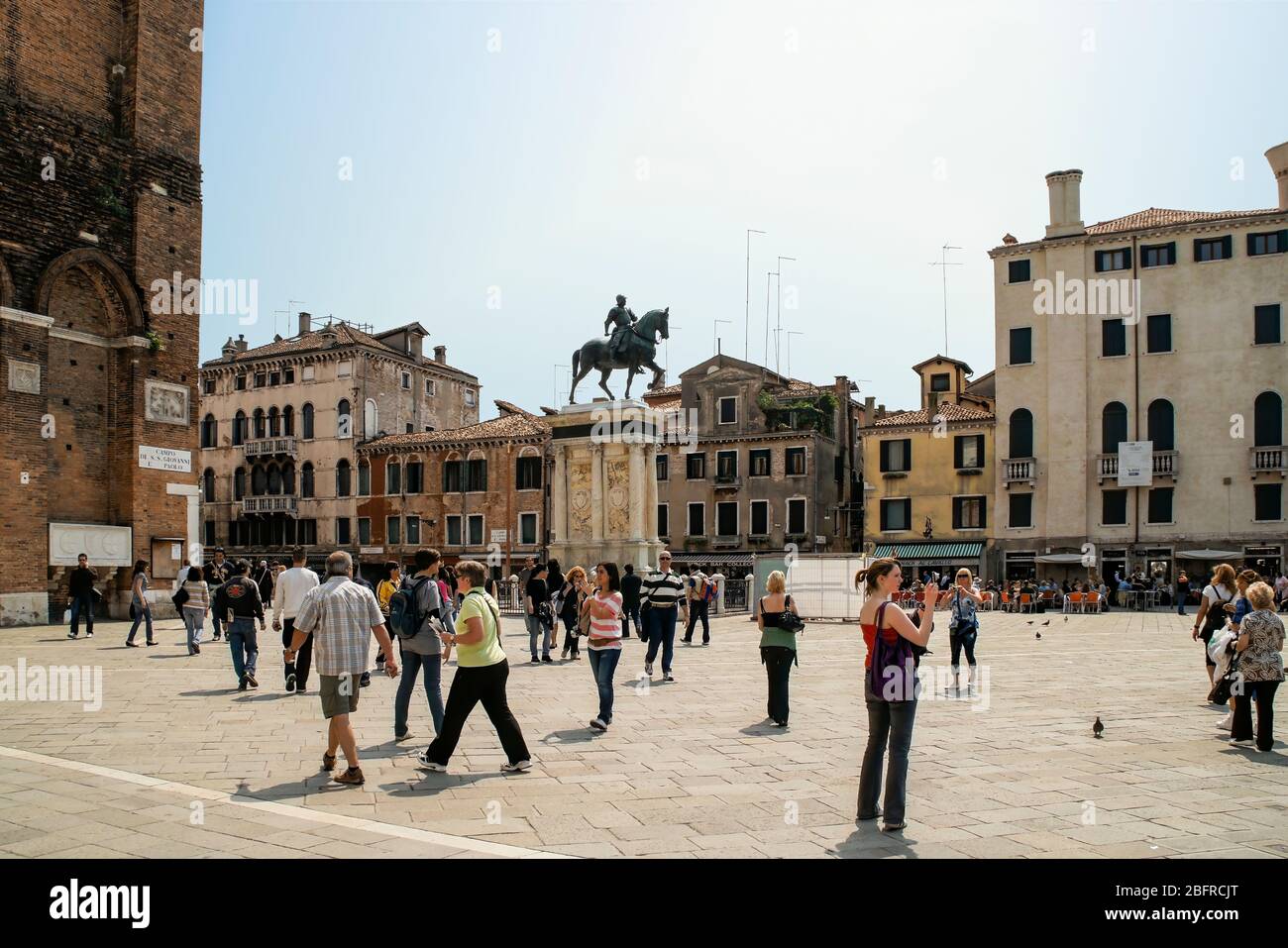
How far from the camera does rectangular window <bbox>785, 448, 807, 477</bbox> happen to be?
48750 mm

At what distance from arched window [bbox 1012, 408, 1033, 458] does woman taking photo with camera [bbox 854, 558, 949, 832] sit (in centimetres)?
3914

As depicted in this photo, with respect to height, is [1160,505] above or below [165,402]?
below

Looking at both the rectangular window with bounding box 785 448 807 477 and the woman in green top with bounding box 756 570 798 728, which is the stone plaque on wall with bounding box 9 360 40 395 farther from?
the rectangular window with bounding box 785 448 807 477

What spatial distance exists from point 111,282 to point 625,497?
Answer: 1363cm

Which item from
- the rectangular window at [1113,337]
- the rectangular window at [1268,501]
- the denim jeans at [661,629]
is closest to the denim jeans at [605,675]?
the denim jeans at [661,629]

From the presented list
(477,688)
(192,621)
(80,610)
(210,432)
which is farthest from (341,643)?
(210,432)

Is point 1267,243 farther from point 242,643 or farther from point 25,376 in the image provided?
point 25,376

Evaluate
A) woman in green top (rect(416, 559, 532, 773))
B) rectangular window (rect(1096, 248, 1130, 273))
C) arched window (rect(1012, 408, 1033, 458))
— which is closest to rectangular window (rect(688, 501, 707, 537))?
arched window (rect(1012, 408, 1033, 458))

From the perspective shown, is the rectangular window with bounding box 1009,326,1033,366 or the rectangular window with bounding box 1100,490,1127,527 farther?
the rectangular window with bounding box 1009,326,1033,366

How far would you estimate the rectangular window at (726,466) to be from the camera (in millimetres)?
50100

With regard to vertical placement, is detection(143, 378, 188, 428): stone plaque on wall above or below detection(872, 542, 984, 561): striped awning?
above

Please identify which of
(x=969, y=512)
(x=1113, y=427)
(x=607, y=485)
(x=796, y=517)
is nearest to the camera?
(x=607, y=485)

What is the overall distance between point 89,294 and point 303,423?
100ft

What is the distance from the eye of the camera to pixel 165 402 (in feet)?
87.8
